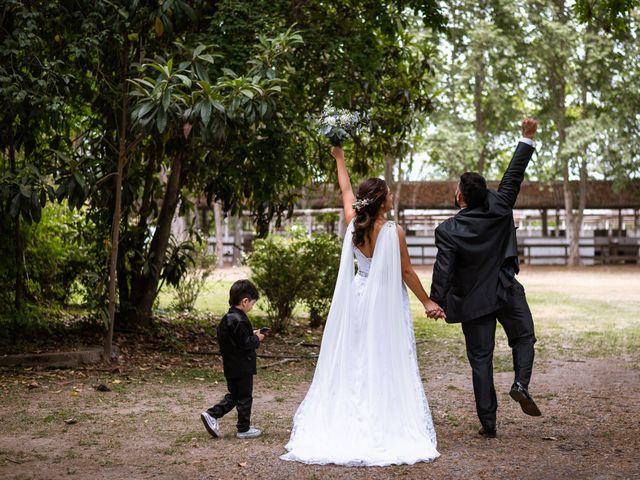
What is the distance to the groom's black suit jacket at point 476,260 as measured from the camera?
18.6ft

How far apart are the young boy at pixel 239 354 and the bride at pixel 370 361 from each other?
436 millimetres

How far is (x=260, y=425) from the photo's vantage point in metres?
6.24

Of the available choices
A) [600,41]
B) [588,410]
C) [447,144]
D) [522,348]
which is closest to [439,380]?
[588,410]

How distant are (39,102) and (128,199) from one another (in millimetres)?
1785

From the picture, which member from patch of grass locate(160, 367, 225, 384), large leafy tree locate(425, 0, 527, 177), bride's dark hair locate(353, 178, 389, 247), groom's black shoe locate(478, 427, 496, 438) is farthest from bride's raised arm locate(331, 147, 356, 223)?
large leafy tree locate(425, 0, 527, 177)

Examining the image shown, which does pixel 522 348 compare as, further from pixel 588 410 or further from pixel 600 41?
pixel 600 41

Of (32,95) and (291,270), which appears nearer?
(32,95)

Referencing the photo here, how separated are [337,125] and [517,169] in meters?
1.34

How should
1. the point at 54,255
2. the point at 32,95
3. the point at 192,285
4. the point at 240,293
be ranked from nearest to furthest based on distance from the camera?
the point at 240,293 < the point at 32,95 < the point at 54,255 < the point at 192,285

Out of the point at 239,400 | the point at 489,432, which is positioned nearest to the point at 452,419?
the point at 489,432

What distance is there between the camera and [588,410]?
22.8 feet

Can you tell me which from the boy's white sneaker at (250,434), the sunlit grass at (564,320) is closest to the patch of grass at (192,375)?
the boy's white sneaker at (250,434)

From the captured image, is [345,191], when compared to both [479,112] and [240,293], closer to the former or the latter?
[240,293]

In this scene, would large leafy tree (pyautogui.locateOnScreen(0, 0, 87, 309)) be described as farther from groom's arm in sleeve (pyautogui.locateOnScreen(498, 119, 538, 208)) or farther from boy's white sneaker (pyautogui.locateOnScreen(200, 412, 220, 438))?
groom's arm in sleeve (pyautogui.locateOnScreen(498, 119, 538, 208))
